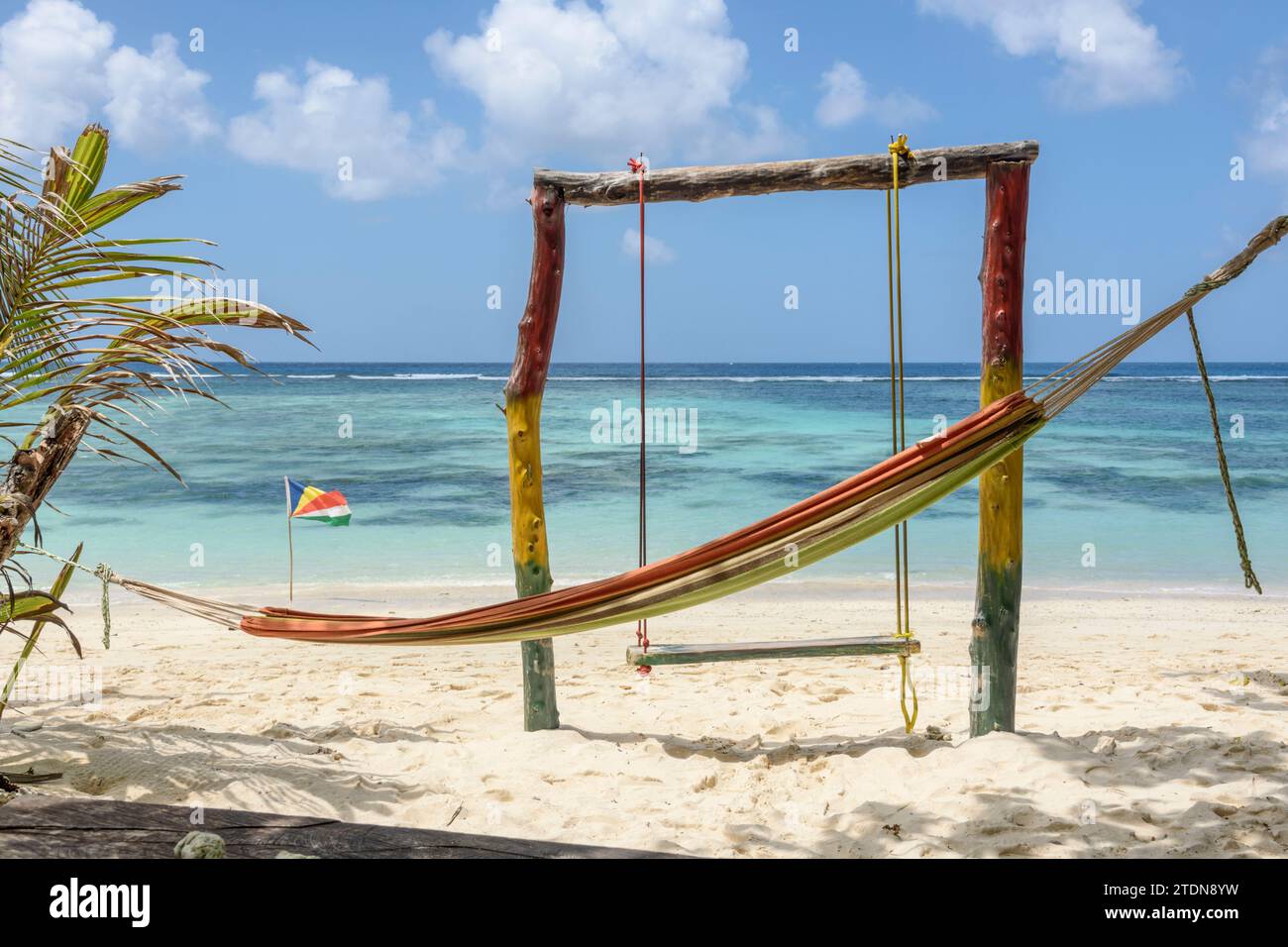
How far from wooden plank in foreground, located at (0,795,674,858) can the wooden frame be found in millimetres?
1417

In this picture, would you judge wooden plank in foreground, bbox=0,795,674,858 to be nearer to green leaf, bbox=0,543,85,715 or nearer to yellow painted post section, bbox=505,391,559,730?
green leaf, bbox=0,543,85,715

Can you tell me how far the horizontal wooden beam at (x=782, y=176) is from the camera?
2670 millimetres

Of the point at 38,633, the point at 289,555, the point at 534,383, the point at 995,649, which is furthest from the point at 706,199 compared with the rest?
the point at 289,555

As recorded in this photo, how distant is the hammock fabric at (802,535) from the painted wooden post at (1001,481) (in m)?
0.36

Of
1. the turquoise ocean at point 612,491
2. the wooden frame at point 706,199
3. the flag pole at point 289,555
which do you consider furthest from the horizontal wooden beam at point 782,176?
the flag pole at point 289,555

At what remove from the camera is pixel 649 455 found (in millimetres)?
14773

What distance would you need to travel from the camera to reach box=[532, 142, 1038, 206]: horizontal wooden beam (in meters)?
2.67

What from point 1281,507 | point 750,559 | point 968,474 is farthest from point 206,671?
point 1281,507

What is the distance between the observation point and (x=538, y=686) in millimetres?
3082

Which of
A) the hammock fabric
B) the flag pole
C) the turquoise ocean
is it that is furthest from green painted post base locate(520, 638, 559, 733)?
the flag pole

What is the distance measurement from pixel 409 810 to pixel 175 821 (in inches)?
43.8

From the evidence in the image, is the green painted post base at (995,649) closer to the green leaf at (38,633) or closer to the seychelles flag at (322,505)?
the green leaf at (38,633)
